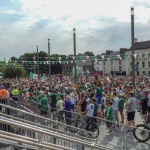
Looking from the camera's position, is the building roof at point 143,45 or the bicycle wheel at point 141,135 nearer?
the bicycle wheel at point 141,135

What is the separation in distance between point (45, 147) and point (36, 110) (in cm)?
921

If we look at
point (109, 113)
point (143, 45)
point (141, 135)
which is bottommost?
point (141, 135)

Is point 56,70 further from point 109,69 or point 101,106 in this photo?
point 101,106

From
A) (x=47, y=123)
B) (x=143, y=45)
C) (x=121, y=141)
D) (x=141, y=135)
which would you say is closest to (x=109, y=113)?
(x=141, y=135)

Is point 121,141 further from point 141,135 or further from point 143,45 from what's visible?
point 143,45

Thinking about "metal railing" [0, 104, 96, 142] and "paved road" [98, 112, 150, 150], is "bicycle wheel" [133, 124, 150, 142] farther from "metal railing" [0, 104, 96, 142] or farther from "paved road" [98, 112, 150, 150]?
"metal railing" [0, 104, 96, 142]

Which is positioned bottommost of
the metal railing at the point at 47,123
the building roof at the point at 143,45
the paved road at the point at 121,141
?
the paved road at the point at 121,141

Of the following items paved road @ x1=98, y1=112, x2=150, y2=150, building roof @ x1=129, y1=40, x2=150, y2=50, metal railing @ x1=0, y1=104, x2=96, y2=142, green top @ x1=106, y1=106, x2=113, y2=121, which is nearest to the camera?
metal railing @ x1=0, y1=104, x2=96, y2=142

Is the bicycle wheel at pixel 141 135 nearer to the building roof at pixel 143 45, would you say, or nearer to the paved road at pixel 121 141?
the paved road at pixel 121 141

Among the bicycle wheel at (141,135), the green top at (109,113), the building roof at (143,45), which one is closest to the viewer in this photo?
the bicycle wheel at (141,135)

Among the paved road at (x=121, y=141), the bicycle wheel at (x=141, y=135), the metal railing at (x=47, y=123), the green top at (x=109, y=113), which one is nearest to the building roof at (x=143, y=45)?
the green top at (x=109, y=113)

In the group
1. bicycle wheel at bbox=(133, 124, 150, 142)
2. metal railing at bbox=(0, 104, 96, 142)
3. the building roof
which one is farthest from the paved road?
the building roof

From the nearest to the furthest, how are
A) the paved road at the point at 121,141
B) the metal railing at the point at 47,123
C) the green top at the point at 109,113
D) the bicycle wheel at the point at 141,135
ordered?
the metal railing at the point at 47,123 → the paved road at the point at 121,141 → the bicycle wheel at the point at 141,135 → the green top at the point at 109,113

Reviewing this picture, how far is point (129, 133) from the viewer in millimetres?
9438
